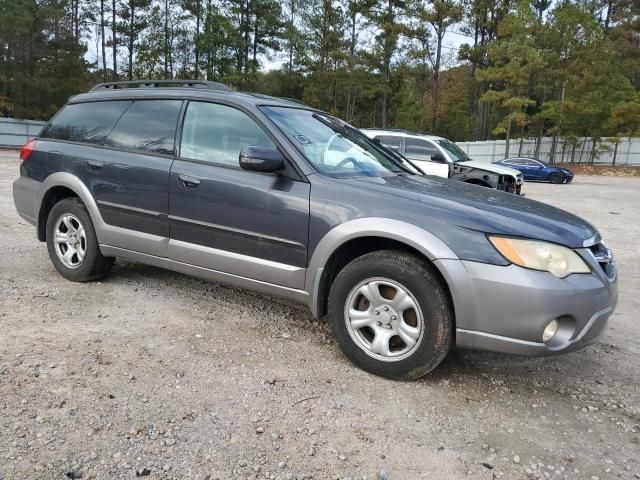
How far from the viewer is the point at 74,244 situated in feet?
14.9

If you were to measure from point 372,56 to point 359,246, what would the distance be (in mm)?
39288

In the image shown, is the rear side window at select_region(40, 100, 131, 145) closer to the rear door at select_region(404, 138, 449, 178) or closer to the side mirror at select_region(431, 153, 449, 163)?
the rear door at select_region(404, 138, 449, 178)

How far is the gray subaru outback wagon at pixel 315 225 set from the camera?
9.01ft

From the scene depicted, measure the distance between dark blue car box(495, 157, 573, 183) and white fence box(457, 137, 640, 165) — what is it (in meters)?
13.3

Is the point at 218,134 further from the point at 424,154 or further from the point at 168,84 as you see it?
the point at 424,154

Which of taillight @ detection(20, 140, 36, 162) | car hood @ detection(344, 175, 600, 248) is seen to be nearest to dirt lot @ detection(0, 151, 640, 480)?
car hood @ detection(344, 175, 600, 248)

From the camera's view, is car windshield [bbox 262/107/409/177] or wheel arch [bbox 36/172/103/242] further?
wheel arch [bbox 36/172/103/242]

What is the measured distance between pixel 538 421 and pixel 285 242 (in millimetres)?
1779

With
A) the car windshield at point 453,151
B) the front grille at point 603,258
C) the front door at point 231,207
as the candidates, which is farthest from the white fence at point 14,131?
the front grille at point 603,258

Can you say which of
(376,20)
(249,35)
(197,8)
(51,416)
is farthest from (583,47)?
(51,416)

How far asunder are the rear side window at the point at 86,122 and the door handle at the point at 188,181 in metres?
1.09

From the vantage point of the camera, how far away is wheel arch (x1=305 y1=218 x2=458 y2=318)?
9.41ft

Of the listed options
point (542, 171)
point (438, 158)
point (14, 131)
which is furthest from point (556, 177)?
point (14, 131)

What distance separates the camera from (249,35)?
41.8m
